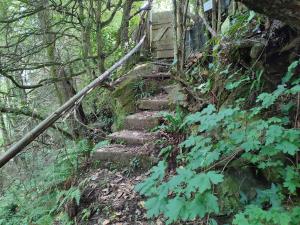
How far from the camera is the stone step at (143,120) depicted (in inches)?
189

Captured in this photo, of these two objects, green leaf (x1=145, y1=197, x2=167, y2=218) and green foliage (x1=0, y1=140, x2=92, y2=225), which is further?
green foliage (x1=0, y1=140, x2=92, y2=225)

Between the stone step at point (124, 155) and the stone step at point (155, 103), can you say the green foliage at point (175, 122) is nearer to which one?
the stone step at point (124, 155)

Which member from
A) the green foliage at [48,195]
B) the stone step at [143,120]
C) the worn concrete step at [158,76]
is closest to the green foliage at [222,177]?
the green foliage at [48,195]

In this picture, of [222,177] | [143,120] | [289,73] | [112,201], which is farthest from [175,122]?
[222,177]

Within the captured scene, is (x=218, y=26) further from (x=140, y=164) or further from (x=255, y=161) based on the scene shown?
(x=255, y=161)

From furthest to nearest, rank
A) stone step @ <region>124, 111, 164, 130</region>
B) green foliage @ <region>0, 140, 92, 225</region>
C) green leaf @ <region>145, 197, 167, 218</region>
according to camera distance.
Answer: stone step @ <region>124, 111, 164, 130</region> < green foliage @ <region>0, 140, 92, 225</region> < green leaf @ <region>145, 197, 167, 218</region>

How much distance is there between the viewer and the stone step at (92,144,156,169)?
4.07 m

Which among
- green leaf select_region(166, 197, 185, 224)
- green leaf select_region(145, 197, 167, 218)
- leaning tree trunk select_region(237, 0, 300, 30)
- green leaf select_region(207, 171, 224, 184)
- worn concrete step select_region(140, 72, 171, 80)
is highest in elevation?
leaning tree trunk select_region(237, 0, 300, 30)

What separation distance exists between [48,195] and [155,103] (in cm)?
222

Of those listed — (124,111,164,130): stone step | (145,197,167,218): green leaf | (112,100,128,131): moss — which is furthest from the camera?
(112,100,128,131): moss

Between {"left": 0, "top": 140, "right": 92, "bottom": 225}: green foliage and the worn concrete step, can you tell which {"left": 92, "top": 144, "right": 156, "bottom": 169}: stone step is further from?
the worn concrete step

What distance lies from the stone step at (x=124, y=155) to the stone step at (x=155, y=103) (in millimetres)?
1135

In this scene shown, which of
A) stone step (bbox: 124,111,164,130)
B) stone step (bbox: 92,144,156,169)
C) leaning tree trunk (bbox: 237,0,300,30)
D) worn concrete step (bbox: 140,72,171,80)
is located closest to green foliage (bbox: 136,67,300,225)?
leaning tree trunk (bbox: 237,0,300,30)

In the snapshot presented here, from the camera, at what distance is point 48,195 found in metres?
4.46
